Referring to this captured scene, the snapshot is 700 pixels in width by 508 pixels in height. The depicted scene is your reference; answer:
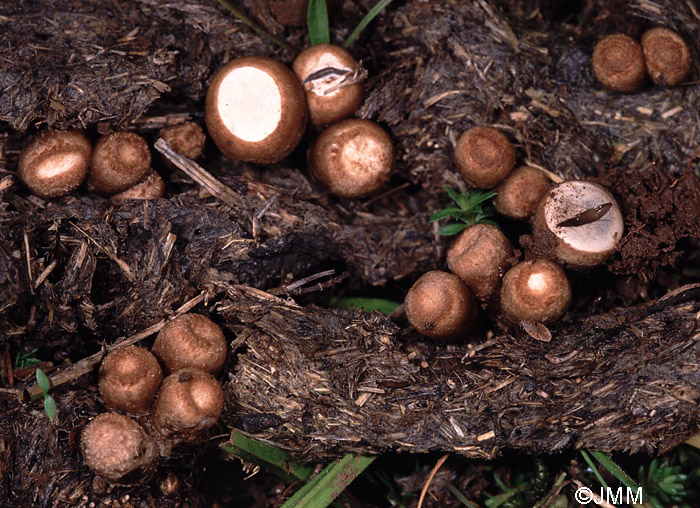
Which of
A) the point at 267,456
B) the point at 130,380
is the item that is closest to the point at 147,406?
the point at 130,380

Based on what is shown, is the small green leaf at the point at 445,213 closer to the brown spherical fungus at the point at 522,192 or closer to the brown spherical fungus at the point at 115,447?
the brown spherical fungus at the point at 522,192

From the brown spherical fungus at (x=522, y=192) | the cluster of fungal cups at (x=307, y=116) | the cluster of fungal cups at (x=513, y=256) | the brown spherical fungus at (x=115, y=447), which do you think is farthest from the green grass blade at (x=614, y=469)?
the brown spherical fungus at (x=115, y=447)

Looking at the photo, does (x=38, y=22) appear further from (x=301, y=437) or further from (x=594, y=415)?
(x=594, y=415)

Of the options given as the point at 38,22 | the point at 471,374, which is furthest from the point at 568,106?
the point at 38,22

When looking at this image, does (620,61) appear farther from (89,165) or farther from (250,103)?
(89,165)

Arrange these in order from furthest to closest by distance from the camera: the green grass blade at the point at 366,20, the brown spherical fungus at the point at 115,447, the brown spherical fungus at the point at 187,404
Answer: the green grass blade at the point at 366,20 → the brown spherical fungus at the point at 187,404 → the brown spherical fungus at the point at 115,447
